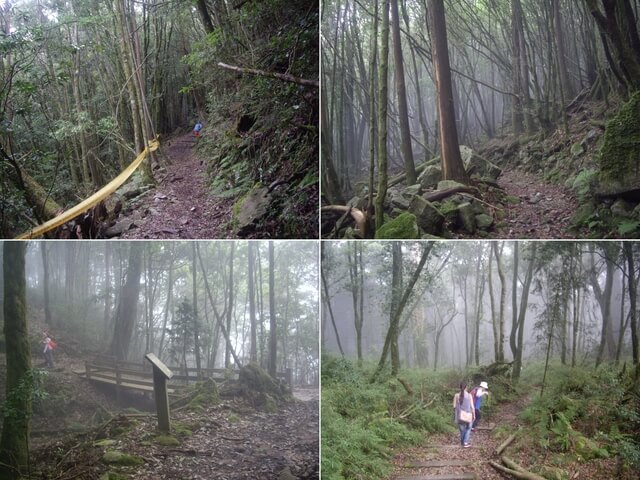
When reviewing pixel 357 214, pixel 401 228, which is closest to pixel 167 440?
pixel 357 214

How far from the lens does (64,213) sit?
353 cm

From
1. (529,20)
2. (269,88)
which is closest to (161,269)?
(269,88)

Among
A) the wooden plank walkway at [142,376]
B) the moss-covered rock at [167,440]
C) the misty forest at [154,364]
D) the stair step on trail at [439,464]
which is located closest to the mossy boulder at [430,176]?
the misty forest at [154,364]

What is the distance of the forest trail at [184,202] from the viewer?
10.8ft

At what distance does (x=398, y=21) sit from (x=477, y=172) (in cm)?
104

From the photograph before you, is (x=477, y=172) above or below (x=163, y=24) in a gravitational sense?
below

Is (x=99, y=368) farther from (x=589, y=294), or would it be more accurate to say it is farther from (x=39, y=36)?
(x=589, y=294)

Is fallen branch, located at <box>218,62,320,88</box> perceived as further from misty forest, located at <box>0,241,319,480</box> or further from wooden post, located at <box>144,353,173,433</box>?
wooden post, located at <box>144,353,173,433</box>

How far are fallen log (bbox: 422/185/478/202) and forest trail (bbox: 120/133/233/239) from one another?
4.21ft

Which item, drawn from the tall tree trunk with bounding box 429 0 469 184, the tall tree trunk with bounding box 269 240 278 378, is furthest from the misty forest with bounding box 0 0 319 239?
the tall tree trunk with bounding box 429 0 469 184

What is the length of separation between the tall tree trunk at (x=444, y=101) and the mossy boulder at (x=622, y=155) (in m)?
0.73

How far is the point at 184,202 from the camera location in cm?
331

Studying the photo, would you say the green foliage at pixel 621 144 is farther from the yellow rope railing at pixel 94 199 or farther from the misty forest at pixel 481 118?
the yellow rope railing at pixel 94 199

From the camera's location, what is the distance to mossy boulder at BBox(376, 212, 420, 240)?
304cm
